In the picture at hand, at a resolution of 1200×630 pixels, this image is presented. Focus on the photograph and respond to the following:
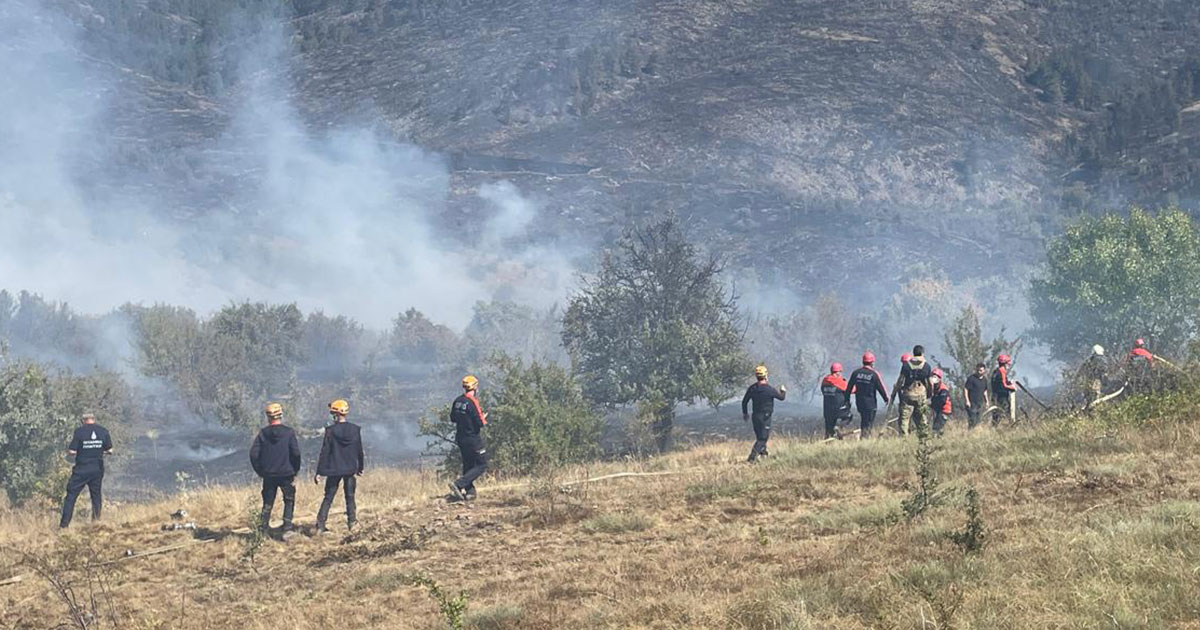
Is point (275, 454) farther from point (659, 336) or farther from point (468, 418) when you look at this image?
point (659, 336)

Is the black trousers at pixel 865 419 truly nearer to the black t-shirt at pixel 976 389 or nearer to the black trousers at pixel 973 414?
the black trousers at pixel 973 414

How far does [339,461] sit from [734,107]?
9711cm

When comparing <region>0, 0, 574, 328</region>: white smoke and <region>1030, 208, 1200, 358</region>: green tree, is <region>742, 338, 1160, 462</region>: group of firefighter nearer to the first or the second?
<region>1030, 208, 1200, 358</region>: green tree

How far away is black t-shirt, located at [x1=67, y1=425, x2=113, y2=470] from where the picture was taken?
16141 millimetres

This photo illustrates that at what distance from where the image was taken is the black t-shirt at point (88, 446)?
1614 centimetres

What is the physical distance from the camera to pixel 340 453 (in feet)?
45.3

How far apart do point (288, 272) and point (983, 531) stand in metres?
91.4

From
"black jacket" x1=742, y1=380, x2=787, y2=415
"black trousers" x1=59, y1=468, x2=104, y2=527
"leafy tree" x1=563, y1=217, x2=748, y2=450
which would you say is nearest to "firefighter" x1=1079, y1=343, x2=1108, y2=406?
"black jacket" x1=742, y1=380, x2=787, y2=415

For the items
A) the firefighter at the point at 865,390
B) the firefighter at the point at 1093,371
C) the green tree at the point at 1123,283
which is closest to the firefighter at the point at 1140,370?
the firefighter at the point at 1093,371

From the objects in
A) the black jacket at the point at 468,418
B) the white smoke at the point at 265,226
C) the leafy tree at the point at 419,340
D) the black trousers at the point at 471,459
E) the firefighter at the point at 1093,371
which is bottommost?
the black trousers at the point at 471,459

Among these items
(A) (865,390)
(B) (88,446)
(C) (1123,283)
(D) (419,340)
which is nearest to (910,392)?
(A) (865,390)

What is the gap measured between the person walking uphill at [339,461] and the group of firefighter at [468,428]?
Result: 0.04ft

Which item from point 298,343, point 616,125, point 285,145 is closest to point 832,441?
point 298,343

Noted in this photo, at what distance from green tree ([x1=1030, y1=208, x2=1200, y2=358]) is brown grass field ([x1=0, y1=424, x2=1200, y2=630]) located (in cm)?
2308
